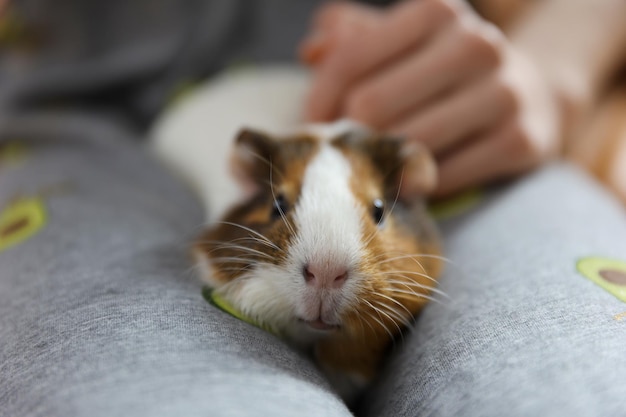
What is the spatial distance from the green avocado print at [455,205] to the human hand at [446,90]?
25 mm

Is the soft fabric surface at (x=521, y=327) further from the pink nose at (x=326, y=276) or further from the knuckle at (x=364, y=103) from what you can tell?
the knuckle at (x=364, y=103)

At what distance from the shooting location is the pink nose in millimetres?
745

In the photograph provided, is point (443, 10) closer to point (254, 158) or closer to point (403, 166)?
point (403, 166)

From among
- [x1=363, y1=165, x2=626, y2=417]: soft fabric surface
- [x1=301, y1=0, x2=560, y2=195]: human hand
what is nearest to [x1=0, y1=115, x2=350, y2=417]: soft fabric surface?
[x1=363, y1=165, x2=626, y2=417]: soft fabric surface

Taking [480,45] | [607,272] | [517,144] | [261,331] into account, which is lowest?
[261,331]

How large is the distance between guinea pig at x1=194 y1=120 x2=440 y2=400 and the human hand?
0.20m

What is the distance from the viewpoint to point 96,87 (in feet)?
5.78

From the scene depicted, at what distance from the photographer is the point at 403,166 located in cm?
100

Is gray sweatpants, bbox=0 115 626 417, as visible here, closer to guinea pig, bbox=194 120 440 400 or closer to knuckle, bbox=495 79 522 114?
guinea pig, bbox=194 120 440 400

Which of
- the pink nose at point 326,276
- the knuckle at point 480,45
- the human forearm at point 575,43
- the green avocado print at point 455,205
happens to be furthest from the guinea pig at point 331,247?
the human forearm at point 575,43

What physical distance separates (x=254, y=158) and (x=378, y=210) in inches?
9.9

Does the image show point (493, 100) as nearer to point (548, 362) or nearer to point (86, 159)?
point (548, 362)

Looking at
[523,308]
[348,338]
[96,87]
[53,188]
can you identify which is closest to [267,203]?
[348,338]

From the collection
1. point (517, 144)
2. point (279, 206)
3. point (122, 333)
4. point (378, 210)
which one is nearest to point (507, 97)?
point (517, 144)
